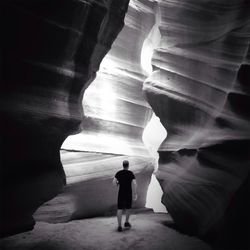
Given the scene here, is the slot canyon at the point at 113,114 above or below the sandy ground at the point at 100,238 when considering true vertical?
above

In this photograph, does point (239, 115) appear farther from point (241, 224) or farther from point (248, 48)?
point (241, 224)

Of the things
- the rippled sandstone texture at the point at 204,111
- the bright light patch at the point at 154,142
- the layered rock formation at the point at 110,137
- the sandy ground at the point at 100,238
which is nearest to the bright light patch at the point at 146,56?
the layered rock formation at the point at 110,137

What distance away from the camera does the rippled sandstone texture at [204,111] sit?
534 centimetres

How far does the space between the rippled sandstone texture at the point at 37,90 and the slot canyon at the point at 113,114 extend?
2 cm

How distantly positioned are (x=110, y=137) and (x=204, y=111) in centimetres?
323

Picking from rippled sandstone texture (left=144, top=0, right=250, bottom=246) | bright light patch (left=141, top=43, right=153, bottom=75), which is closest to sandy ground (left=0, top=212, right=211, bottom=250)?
rippled sandstone texture (left=144, top=0, right=250, bottom=246)

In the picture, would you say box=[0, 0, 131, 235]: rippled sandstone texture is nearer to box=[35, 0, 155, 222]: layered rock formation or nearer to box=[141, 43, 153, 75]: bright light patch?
box=[35, 0, 155, 222]: layered rock formation

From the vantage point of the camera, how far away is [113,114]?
9.66 meters

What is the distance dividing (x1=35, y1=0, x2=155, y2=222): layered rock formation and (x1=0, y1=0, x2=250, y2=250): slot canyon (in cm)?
3

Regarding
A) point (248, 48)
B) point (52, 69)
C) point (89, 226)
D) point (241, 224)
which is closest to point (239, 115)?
point (248, 48)

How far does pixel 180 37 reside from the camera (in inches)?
329

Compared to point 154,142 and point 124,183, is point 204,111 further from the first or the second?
point 154,142

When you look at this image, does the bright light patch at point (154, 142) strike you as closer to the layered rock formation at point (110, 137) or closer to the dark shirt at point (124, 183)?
the layered rock formation at point (110, 137)

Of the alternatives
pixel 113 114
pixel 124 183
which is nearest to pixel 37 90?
pixel 124 183
